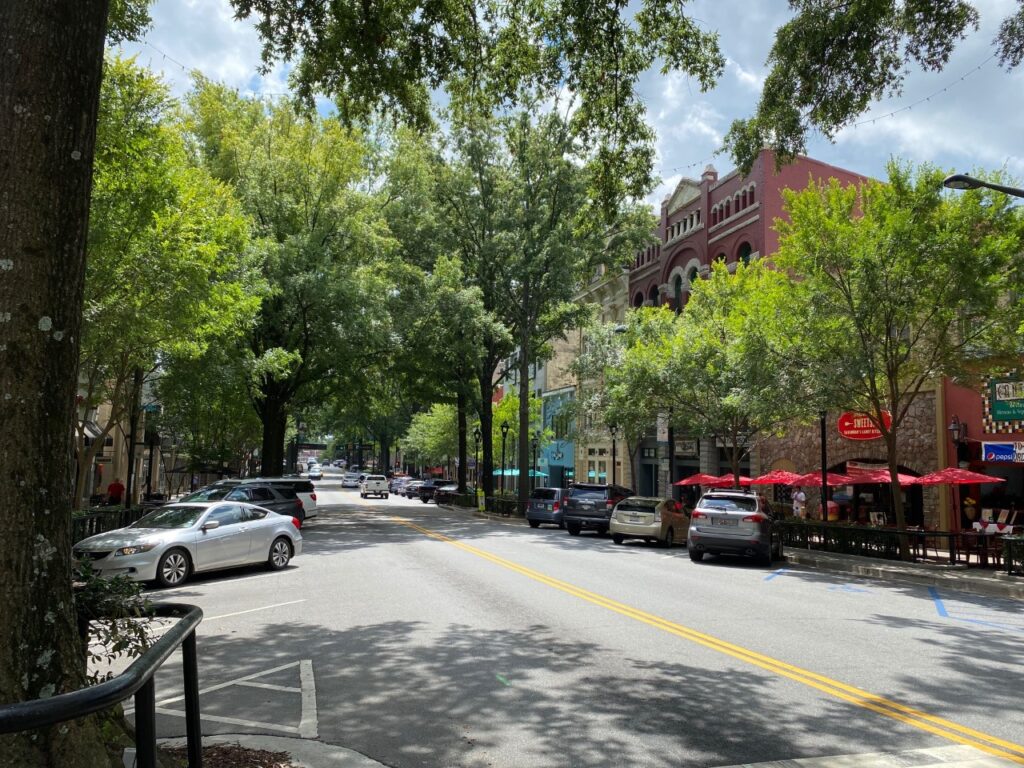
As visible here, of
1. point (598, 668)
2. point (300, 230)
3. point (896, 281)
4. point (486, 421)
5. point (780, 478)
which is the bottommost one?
point (598, 668)

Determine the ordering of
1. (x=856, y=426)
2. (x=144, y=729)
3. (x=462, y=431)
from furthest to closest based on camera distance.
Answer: (x=462, y=431), (x=856, y=426), (x=144, y=729)

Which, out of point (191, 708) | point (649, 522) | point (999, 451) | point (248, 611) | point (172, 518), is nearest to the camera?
point (191, 708)

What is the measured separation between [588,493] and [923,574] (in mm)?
11317

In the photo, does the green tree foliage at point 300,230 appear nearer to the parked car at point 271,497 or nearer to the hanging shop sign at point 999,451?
the parked car at point 271,497

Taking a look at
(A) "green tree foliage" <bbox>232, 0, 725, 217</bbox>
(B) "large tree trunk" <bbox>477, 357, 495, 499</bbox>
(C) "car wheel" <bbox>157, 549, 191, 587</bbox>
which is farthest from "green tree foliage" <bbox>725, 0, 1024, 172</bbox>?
(B) "large tree trunk" <bbox>477, 357, 495, 499</bbox>

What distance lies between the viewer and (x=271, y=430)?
99.7 feet

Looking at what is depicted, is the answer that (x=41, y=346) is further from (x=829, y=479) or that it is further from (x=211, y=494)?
(x=829, y=479)

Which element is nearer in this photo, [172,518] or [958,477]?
[172,518]

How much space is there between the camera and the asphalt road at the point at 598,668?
17.9 ft

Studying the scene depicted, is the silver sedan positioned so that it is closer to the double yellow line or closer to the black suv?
the double yellow line

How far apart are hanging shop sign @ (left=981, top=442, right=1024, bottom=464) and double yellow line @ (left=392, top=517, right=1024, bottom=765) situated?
15.8 metres

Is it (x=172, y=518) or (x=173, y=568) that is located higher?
(x=172, y=518)

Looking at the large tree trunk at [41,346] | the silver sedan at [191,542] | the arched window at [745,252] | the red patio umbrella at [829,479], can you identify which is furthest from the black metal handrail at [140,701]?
the arched window at [745,252]

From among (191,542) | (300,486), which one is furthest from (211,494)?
(300,486)
